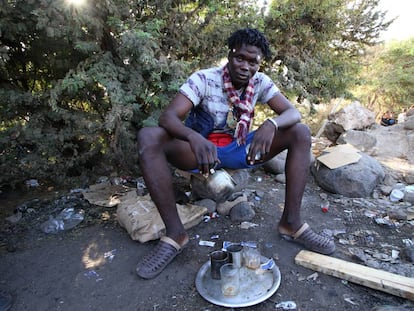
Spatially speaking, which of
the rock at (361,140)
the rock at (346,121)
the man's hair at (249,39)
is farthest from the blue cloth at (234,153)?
the rock at (346,121)

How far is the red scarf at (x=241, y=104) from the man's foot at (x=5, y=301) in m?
1.73

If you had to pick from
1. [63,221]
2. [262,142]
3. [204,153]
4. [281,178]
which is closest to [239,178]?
[281,178]

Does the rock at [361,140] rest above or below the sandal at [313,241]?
below

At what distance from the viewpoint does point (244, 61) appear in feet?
6.72

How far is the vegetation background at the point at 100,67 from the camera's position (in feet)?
8.45

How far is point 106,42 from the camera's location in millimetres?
2854

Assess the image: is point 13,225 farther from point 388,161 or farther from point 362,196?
point 388,161

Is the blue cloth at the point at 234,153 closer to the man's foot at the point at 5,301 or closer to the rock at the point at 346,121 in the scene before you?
the man's foot at the point at 5,301

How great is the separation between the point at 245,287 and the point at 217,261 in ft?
0.71

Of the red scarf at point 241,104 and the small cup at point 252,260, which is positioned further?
the red scarf at point 241,104

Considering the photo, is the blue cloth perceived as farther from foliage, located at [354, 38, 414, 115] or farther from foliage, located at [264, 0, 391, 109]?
foliage, located at [354, 38, 414, 115]

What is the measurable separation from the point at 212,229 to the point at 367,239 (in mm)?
1215

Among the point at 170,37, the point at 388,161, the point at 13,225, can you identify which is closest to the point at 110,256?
the point at 13,225

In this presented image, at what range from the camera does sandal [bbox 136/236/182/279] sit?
1809 millimetres
